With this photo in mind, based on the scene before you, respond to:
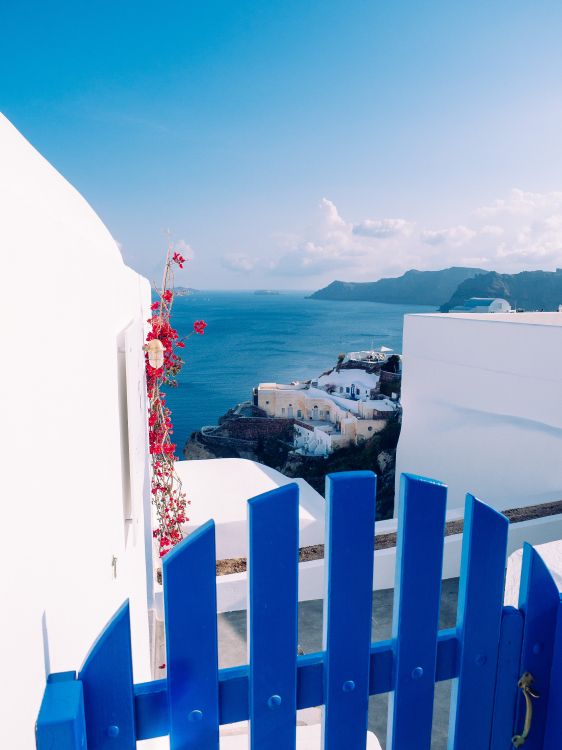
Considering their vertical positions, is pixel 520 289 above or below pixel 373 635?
above

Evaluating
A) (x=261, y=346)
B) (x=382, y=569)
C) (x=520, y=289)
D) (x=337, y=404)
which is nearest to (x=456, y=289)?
(x=520, y=289)

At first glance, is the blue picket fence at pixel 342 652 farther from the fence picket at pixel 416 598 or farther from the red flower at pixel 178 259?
the red flower at pixel 178 259

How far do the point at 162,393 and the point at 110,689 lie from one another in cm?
370

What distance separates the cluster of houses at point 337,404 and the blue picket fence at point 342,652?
89.3 feet

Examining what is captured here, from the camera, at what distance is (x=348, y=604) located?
2.68 feet

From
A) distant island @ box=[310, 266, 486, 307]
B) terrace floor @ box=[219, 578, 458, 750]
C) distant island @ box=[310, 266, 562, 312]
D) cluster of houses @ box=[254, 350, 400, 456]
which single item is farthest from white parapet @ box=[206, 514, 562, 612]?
distant island @ box=[310, 266, 486, 307]

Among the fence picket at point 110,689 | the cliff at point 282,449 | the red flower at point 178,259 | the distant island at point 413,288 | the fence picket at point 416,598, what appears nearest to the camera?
the fence picket at point 110,689

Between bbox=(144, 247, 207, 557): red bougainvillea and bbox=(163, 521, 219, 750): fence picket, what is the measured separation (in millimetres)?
2949

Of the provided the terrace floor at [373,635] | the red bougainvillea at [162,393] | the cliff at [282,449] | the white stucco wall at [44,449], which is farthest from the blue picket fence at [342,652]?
the cliff at [282,449]

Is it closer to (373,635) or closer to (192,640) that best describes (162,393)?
(373,635)

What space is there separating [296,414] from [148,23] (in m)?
23.7

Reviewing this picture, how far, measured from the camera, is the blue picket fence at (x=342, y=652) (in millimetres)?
709

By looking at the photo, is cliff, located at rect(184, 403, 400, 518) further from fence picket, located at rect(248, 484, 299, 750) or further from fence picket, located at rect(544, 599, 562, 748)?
fence picket, located at rect(248, 484, 299, 750)

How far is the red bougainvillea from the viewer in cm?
389
